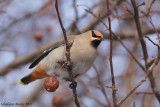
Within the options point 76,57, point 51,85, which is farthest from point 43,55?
point 51,85

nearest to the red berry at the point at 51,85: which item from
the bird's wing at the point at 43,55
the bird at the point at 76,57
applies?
the bird at the point at 76,57

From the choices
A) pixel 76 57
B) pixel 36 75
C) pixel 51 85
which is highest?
pixel 76 57

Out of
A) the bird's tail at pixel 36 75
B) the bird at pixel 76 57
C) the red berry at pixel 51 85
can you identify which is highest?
the bird at pixel 76 57

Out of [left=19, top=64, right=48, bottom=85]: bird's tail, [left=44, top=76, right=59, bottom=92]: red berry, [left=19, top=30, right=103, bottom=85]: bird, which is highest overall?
[left=19, top=30, right=103, bottom=85]: bird

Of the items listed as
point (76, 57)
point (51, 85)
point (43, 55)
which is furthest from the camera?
point (43, 55)

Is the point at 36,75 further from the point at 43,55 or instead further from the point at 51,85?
the point at 51,85

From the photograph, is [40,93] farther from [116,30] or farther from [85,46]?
[85,46]

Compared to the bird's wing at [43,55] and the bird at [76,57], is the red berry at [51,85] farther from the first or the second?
the bird's wing at [43,55]

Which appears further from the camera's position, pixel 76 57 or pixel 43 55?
pixel 43 55

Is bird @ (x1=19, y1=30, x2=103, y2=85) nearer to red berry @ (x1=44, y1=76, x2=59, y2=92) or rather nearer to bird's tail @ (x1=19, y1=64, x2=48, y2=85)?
bird's tail @ (x1=19, y1=64, x2=48, y2=85)

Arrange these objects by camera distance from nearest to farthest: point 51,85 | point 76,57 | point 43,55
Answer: point 51,85 < point 76,57 < point 43,55

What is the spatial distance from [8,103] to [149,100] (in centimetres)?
259

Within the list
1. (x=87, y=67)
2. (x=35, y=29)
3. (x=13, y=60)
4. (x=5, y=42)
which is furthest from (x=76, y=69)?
(x=35, y=29)

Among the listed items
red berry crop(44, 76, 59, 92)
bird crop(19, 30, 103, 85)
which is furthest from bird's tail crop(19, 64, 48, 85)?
red berry crop(44, 76, 59, 92)
